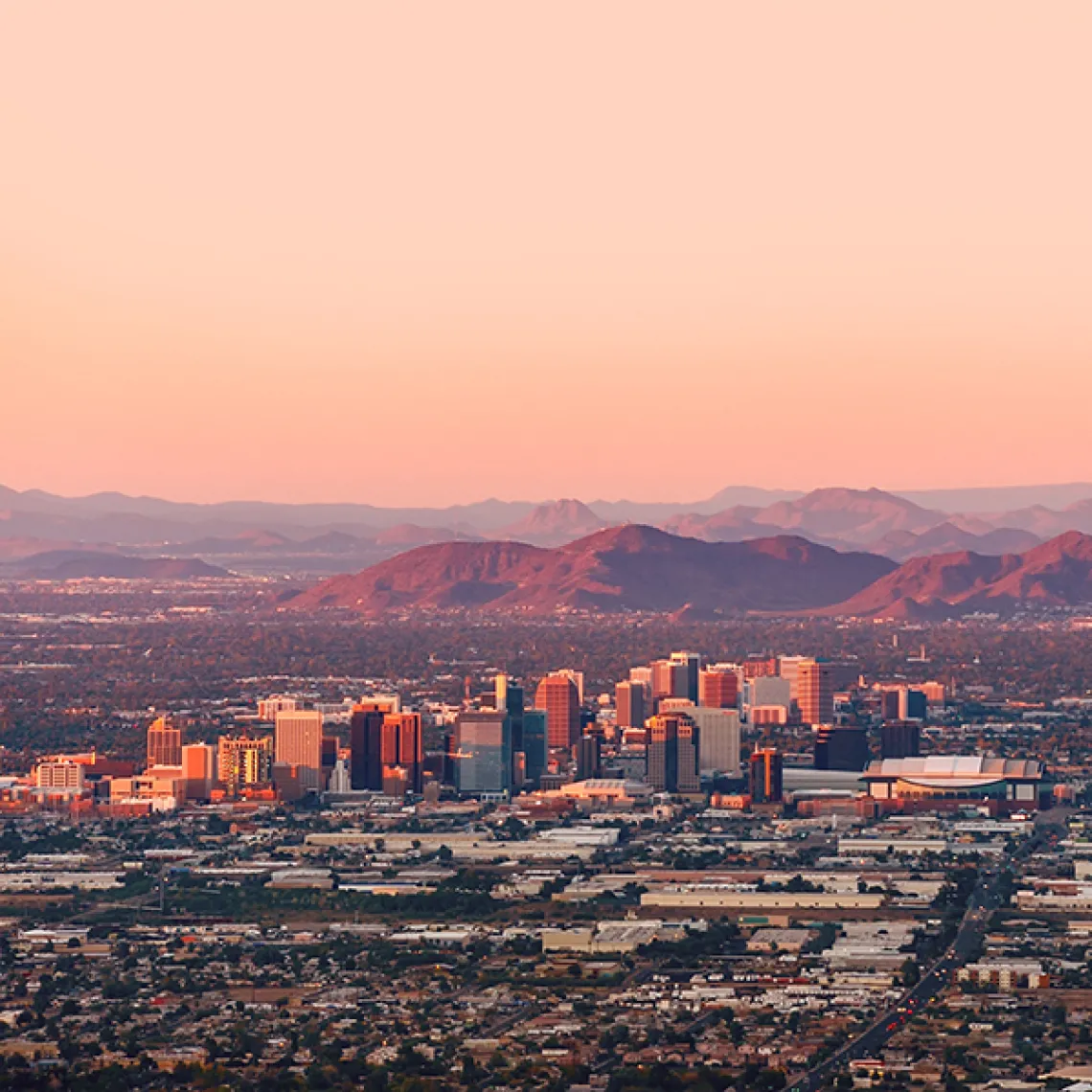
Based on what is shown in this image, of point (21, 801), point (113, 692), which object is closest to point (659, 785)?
point (21, 801)

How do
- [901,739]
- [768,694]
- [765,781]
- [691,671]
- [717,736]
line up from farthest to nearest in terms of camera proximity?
[691,671] → [768,694] → [717,736] → [901,739] → [765,781]

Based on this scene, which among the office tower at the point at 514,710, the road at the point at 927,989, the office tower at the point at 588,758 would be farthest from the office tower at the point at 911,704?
the road at the point at 927,989

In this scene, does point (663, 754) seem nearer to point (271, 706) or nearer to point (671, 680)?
point (271, 706)

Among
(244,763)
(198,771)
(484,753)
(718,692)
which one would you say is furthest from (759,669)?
(198,771)

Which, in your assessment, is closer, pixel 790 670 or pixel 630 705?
pixel 630 705

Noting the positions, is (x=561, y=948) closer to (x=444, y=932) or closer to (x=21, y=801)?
(x=444, y=932)

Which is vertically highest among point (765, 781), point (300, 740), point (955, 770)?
point (300, 740)
